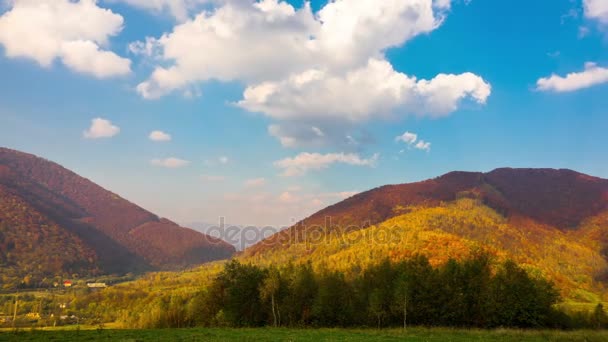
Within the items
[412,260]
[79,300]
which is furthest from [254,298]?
[79,300]

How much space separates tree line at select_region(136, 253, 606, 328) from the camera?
59.7 meters

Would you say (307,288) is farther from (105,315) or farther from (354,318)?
(105,315)

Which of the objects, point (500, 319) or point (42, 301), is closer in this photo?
point (500, 319)

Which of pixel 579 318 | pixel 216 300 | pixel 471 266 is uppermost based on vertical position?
pixel 471 266

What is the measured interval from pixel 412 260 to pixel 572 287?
167675mm

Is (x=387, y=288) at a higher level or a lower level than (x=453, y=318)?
higher

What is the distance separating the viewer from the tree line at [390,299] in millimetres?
59719

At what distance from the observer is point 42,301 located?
18525 centimetres

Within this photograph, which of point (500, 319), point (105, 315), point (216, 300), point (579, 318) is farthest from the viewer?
point (105, 315)

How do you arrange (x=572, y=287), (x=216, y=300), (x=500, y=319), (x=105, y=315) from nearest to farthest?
(x=500, y=319)
(x=216, y=300)
(x=105, y=315)
(x=572, y=287)

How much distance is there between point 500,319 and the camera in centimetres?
5922

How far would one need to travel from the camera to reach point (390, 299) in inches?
2477

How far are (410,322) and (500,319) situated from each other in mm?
15229

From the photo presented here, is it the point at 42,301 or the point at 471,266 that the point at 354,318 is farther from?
the point at 42,301
